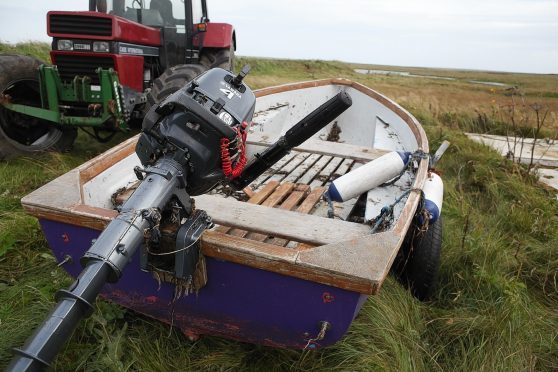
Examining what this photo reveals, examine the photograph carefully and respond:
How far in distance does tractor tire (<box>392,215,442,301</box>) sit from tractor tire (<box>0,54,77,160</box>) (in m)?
3.95

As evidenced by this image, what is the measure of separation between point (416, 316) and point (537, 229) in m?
1.82

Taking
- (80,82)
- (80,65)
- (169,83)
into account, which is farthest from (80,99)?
(169,83)

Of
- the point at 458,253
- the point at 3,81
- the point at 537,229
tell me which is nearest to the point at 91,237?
the point at 458,253

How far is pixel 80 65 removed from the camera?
444cm

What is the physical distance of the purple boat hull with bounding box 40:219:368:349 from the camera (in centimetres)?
172

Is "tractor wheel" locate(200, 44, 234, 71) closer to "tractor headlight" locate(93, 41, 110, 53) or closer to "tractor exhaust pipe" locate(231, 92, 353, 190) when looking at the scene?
"tractor headlight" locate(93, 41, 110, 53)

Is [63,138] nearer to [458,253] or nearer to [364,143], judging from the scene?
[364,143]

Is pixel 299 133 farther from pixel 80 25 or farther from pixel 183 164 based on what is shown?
pixel 80 25

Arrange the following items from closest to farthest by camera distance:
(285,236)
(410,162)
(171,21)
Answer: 1. (285,236)
2. (410,162)
3. (171,21)

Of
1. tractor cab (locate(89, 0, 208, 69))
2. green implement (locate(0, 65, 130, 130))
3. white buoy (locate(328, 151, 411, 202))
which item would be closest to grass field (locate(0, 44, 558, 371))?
green implement (locate(0, 65, 130, 130))

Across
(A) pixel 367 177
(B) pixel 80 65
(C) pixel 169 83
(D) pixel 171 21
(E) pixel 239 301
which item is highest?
(D) pixel 171 21

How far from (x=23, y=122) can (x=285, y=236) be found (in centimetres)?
393

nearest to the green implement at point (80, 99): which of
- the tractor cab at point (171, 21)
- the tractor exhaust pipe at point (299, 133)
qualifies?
the tractor cab at point (171, 21)

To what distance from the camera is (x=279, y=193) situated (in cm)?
313
